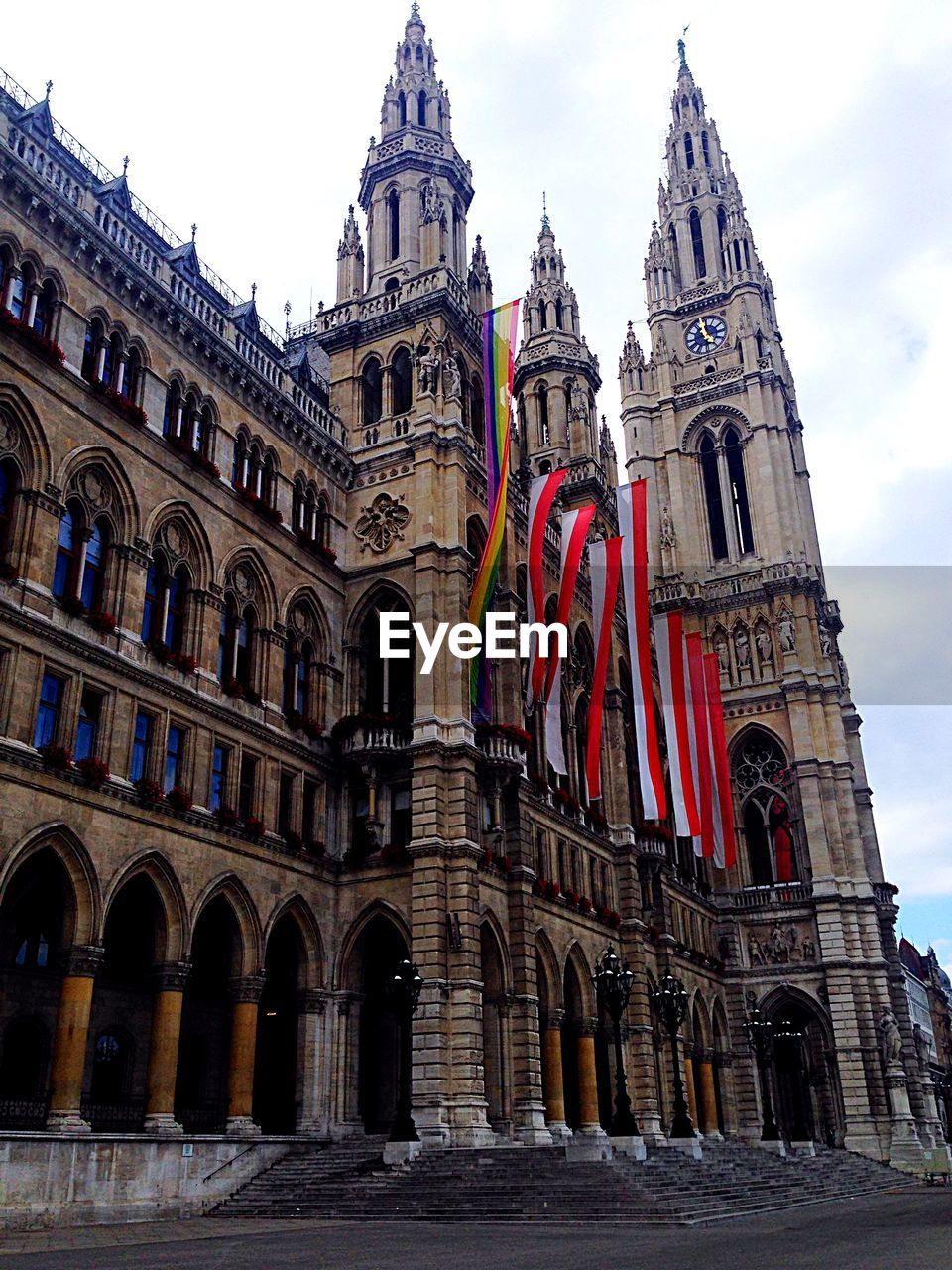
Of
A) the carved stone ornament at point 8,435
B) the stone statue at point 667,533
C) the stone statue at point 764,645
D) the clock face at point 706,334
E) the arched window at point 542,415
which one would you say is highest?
the clock face at point 706,334

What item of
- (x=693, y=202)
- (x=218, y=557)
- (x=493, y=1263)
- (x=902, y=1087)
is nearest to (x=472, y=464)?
(x=218, y=557)

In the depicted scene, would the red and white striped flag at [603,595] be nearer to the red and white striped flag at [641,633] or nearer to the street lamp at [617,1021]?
the red and white striped flag at [641,633]

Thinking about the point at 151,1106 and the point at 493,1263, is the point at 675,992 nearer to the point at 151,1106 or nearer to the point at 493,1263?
the point at 151,1106

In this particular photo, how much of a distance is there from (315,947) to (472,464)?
1946cm

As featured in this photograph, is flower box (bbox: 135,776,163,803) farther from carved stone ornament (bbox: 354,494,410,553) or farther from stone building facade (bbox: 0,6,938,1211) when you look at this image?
carved stone ornament (bbox: 354,494,410,553)

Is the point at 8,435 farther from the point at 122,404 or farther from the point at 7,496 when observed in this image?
the point at 122,404

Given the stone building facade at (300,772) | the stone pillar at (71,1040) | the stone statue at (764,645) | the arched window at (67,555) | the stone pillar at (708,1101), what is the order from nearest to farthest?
1. the stone pillar at (71,1040)
2. the stone building facade at (300,772)
3. the arched window at (67,555)
4. the stone pillar at (708,1101)
5. the stone statue at (764,645)

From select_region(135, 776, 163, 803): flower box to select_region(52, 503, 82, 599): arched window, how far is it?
5397mm

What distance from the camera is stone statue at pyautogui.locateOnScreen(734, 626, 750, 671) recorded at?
70938 mm

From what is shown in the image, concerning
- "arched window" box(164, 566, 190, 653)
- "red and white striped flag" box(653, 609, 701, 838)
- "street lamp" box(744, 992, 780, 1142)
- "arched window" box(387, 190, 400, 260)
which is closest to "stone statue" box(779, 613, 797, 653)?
"red and white striped flag" box(653, 609, 701, 838)

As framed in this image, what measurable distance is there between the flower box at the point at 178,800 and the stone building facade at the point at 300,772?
0.44ft

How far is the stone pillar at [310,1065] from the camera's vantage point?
3562cm

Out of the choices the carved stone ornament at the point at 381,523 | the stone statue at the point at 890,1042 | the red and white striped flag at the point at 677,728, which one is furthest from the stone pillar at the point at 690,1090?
the carved stone ornament at the point at 381,523

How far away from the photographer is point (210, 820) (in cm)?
3362
